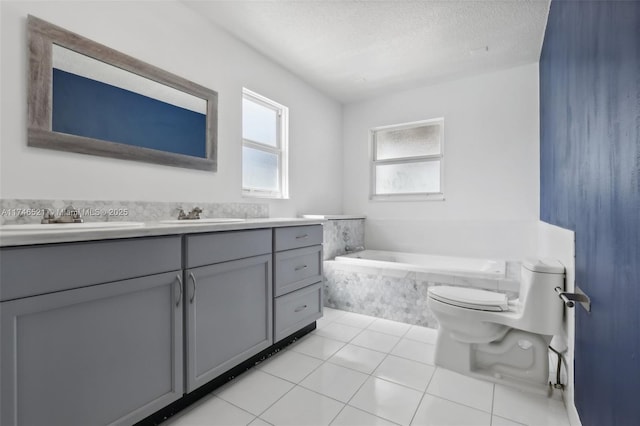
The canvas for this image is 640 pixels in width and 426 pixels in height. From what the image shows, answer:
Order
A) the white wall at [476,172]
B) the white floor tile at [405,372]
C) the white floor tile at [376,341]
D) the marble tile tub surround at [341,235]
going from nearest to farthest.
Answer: the white floor tile at [405,372] → the white floor tile at [376,341] → the white wall at [476,172] → the marble tile tub surround at [341,235]

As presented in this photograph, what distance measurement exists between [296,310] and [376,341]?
2.23 ft

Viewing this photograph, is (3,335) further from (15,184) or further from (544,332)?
(544,332)

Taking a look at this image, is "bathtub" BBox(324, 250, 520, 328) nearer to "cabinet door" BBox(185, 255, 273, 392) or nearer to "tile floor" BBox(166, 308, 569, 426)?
"tile floor" BBox(166, 308, 569, 426)

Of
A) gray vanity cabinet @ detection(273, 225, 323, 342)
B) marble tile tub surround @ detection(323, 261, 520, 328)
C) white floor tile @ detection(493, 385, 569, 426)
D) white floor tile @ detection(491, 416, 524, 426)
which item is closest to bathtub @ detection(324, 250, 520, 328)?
marble tile tub surround @ detection(323, 261, 520, 328)

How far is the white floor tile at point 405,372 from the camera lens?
1.70 m

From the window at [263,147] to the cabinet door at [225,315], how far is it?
40.4 inches

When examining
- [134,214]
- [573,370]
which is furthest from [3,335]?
[573,370]

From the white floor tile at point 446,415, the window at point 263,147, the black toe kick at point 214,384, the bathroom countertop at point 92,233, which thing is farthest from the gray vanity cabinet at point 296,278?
the white floor tile at point 446,415

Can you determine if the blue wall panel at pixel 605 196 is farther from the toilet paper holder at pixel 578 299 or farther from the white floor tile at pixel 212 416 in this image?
the white floor tile at pixel 212 416

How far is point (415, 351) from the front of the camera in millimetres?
2086

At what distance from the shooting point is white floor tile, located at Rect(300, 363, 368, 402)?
5.24 ft

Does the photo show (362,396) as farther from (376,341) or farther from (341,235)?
(341,235)

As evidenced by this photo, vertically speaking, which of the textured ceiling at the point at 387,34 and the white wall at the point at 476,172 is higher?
the textured ceiling at the point at 387,34

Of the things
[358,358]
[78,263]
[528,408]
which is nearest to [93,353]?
[78,263]
